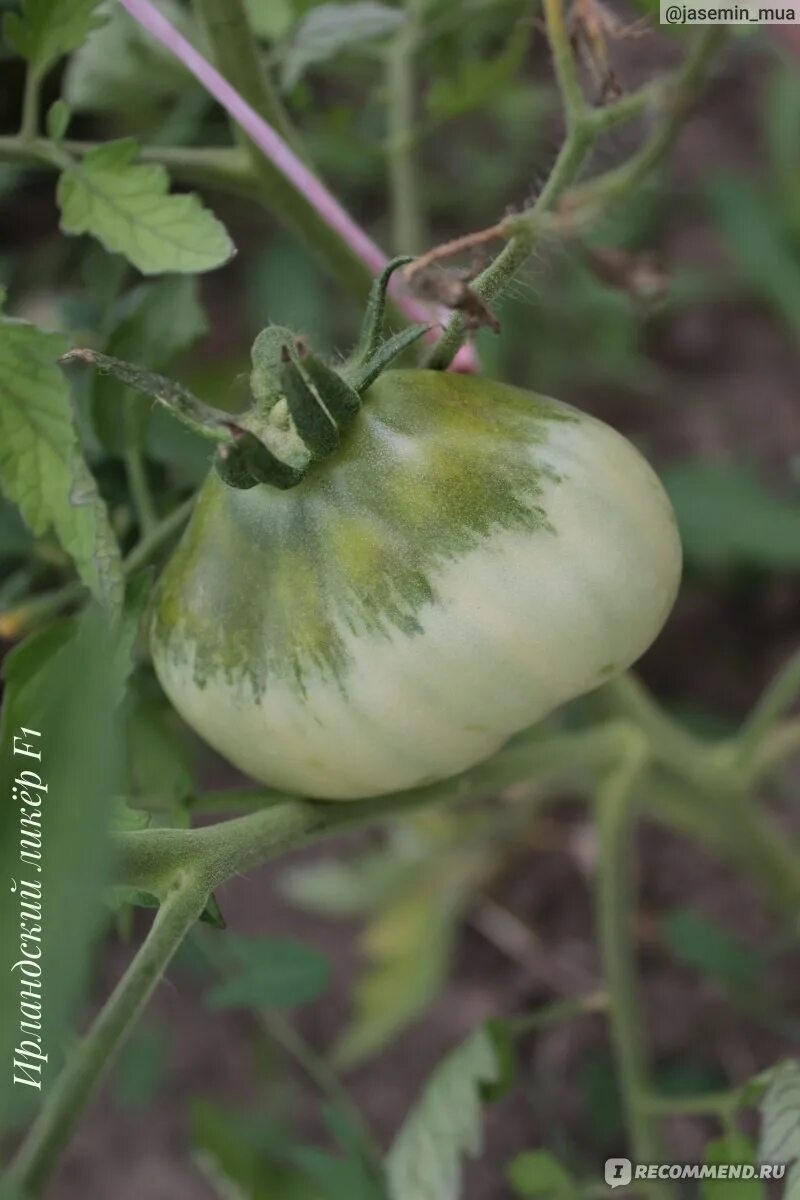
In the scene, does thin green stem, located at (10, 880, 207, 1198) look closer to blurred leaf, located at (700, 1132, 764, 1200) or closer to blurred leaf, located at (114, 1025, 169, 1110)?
blurred leaf, located at (700, 1132, 764, 1200)

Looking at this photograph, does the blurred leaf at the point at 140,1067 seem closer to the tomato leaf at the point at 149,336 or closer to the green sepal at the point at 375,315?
the tomato leaf at the point at 149,336

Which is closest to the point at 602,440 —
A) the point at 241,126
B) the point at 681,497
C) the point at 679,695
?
the point at 241,126

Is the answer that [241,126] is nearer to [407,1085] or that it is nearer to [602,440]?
[602,440]

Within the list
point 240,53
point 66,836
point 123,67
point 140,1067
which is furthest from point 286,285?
point 66,836

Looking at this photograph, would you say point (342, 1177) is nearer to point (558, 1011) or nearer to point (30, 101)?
point (558, 1011)

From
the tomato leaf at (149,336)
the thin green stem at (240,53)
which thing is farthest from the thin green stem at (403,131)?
the tomato leaf at (149,336)
